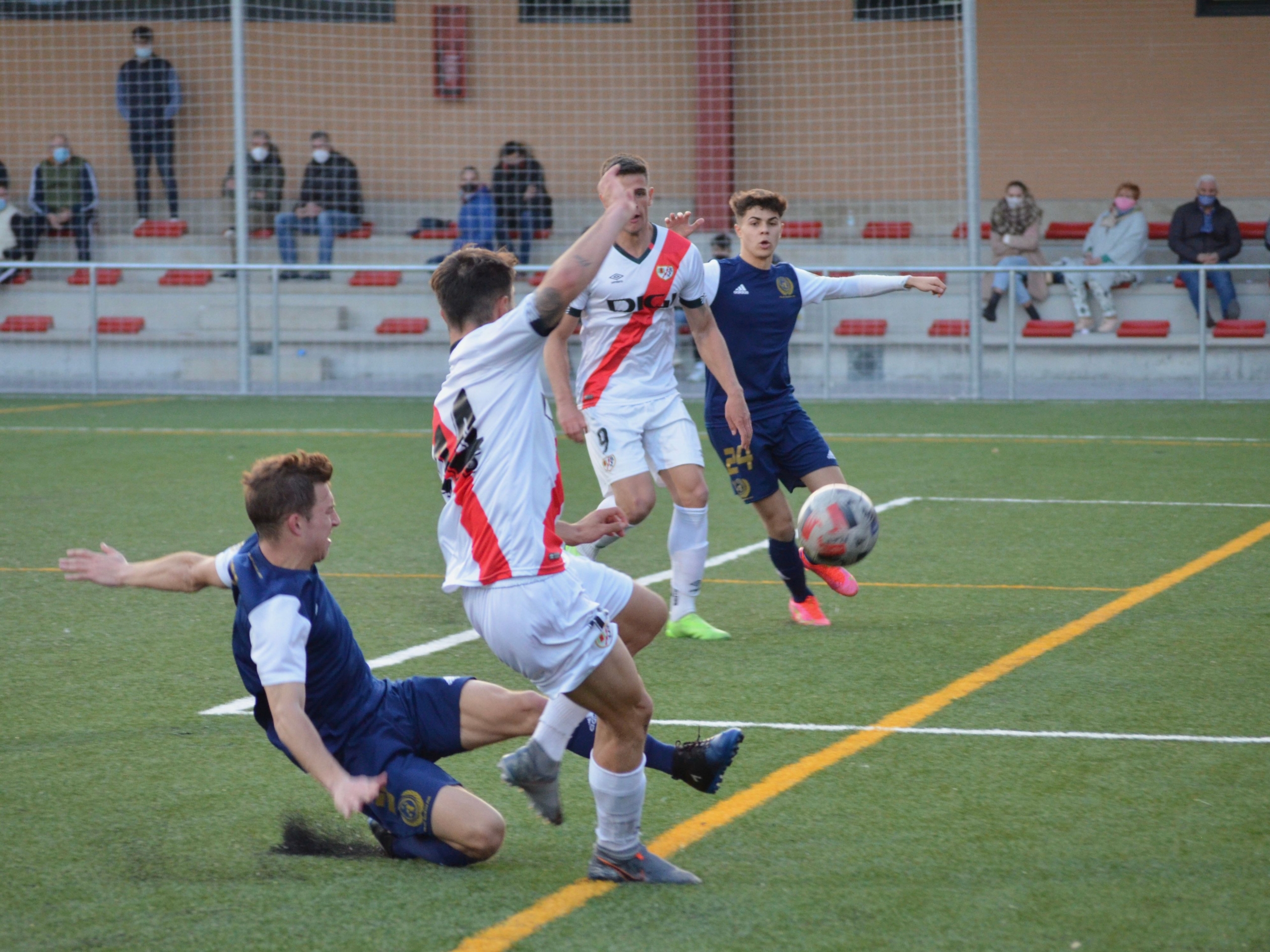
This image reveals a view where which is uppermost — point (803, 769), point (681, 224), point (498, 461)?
point (681, 224)

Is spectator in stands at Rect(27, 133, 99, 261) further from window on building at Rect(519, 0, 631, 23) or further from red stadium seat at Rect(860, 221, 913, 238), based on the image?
red stadium seat at Rect(860, 221, 913, 238)

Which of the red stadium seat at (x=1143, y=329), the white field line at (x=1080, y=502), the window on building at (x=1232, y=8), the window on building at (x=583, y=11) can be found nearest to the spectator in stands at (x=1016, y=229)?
the red stadium seat at (x=1143, y=329)

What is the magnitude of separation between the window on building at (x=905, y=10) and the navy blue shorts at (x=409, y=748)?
17.4 m

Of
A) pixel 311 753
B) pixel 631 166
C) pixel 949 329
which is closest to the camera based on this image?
pixel 311 753

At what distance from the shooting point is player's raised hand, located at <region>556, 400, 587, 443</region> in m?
5.69

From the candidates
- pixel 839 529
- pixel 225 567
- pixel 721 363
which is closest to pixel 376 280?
pixel 721 363

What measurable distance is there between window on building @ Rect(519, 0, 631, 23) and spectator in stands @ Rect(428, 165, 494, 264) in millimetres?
A: 3068

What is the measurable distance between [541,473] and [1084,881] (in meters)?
1.59

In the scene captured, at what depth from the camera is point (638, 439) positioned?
668cm

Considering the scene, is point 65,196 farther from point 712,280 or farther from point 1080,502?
point 712,280

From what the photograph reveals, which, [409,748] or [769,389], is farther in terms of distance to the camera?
[769,389]

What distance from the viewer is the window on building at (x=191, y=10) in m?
21.3

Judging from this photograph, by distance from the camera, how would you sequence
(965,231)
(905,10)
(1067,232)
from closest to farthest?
(965,231) → (905,10) → (1067,232)

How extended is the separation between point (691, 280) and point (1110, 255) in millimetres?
13617
